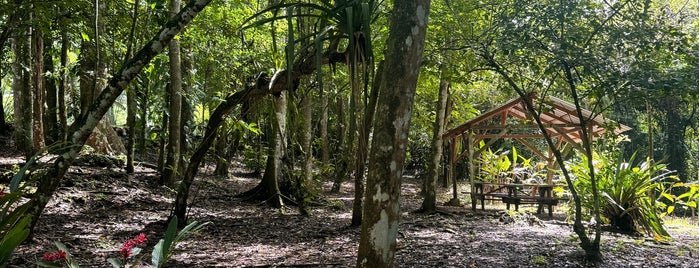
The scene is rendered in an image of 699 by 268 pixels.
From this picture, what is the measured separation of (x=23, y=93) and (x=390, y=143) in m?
8.93

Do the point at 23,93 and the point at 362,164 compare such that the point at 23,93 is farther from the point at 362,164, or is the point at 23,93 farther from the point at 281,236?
the point at 362,164

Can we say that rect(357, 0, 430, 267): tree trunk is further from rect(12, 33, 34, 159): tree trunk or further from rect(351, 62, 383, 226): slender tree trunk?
rect(12, 33, 34, 159): tree trunk

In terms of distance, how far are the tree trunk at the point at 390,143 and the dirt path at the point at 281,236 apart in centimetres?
139

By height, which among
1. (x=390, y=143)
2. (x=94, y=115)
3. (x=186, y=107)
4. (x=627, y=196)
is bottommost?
(x=627, y=196)

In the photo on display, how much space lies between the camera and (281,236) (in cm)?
703

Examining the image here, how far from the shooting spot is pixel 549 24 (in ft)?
18.2

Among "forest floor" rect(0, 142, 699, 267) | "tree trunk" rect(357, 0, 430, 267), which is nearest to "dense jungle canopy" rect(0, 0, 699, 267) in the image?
"tree trunk" rect(357, 0, 430, 267)

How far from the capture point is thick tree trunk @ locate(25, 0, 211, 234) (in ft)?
14.4

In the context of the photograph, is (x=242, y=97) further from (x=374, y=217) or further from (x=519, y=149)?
(x=519, y=149)

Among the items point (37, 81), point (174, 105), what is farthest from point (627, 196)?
point (37, 81)

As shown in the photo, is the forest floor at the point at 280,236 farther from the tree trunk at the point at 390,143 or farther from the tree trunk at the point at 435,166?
the tree trunk at the point at 390,143

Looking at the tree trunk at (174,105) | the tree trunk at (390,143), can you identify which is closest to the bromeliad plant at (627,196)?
the tree trunk at (390,143)

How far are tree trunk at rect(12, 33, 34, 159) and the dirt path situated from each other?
100 centimetres

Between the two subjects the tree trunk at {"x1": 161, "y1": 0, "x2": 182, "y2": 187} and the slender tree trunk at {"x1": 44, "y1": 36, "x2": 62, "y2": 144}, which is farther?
the slender tree trunk at {"x1": 44, "y1": 36, "x2": 62, "y2": 144}
